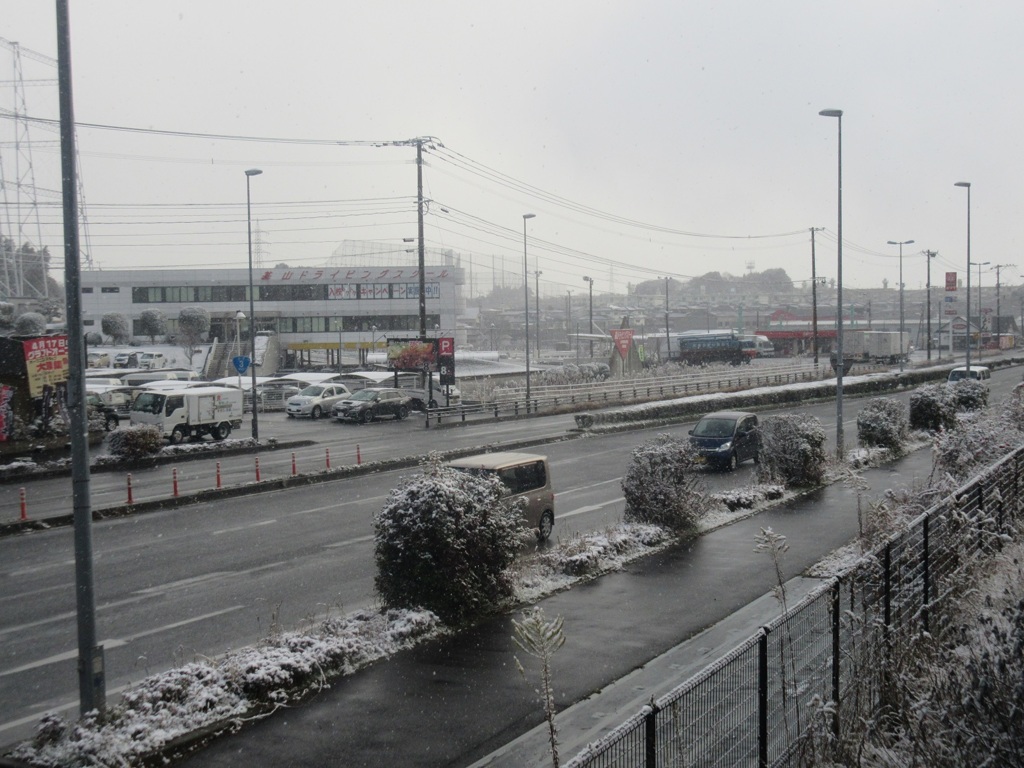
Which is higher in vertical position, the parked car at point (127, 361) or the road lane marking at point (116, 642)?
the parked car at point (127, 361)

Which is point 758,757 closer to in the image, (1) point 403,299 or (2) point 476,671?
(2) point 476,671

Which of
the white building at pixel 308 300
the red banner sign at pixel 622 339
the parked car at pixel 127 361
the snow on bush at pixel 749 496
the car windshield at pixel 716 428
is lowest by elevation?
the snow on bush at pixel 749 496

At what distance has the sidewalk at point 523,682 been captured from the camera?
293 inches

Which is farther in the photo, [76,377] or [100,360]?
[100,360]

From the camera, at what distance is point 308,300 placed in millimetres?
83125

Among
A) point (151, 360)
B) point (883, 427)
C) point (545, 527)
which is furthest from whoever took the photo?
point (151, 360)

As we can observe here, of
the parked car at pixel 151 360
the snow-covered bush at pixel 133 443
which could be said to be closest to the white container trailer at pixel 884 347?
the parked car at pixel 151 360

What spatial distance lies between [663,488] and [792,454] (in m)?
6.31

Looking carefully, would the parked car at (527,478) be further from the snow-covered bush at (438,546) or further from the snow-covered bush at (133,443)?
the snow-covered bush at (133,443)

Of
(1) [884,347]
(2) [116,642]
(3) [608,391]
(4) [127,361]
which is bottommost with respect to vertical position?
(2) [116,642]

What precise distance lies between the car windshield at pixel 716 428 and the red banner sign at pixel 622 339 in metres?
27.3

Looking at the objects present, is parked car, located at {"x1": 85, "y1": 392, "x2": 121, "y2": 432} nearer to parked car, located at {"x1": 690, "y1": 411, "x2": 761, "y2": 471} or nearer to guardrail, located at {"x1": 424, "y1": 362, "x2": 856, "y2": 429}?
guardrail, located at {"x1": 424, "y1": 362, "x2": 856, "y2": 429}

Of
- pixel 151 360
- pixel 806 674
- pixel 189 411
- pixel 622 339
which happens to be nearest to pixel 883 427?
pixel 806 674

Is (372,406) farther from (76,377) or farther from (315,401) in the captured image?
(76,377)
